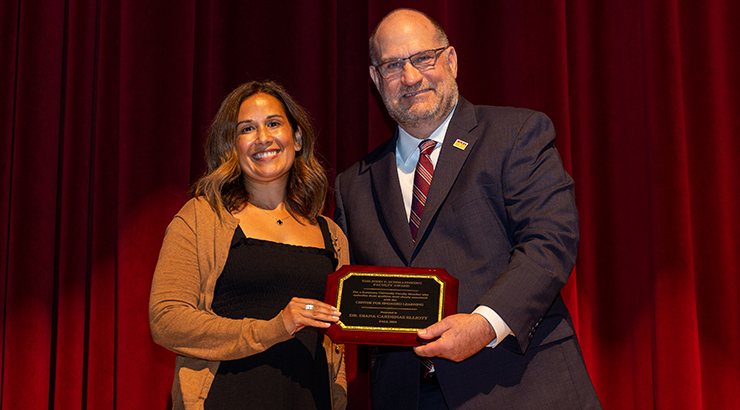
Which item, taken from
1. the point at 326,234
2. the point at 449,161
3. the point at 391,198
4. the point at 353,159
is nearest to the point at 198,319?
the point at 326,234

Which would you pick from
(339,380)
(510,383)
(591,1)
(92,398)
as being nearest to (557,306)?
(510,383)

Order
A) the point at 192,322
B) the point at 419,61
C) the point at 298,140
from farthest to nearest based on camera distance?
the point at 298,140
the point at 419,61
the point at 192,322

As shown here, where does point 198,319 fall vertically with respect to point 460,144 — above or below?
below

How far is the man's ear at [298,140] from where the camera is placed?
258cm

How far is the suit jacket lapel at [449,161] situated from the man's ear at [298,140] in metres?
0.74

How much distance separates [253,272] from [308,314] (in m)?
0.43

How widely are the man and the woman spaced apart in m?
0.20

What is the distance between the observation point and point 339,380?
2.25m

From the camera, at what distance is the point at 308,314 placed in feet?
5.84

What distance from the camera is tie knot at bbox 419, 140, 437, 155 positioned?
7.29ft

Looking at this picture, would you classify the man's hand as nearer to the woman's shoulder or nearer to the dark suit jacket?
the dark suit jacket

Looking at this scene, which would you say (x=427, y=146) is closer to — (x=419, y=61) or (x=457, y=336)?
(x=419, y=61)

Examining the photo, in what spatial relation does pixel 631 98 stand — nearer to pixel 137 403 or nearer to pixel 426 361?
pixel 426 361

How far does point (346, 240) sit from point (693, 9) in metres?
2.31
